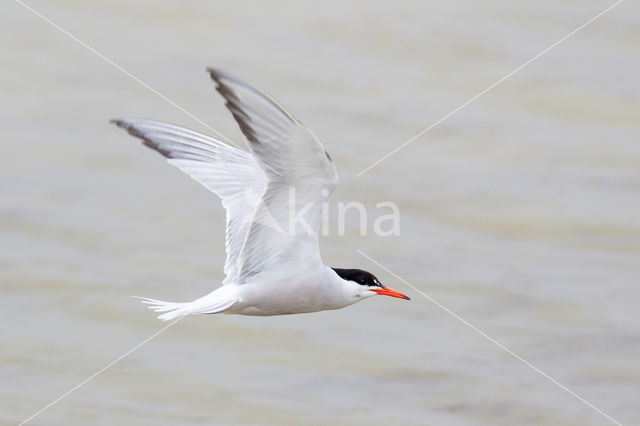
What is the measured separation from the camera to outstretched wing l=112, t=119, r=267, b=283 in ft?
19.2

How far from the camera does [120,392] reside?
25.5 feet

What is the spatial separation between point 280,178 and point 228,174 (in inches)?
26.4

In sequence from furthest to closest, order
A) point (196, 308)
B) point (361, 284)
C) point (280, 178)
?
point (361, 284), point (196, 308), point (280, 178)

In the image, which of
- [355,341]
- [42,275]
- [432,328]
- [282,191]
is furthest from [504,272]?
[282,191]

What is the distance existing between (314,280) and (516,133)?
16.3 ft

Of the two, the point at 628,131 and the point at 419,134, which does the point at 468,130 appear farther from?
the point at 628,131

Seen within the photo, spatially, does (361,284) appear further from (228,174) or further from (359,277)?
(228,174)

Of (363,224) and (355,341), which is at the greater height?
(363,224)

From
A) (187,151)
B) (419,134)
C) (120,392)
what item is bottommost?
(120,392)

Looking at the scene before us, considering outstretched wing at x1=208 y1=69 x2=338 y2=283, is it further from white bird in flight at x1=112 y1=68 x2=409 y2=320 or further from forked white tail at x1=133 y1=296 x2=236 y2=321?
forked white tail at x1=133 y1=296 x2=236 y2=321

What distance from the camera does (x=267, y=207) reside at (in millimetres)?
5504

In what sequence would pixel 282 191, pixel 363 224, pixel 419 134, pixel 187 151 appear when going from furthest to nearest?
pixel 419 134
pixel 363 224
pixel 187 151
pixel 282 191

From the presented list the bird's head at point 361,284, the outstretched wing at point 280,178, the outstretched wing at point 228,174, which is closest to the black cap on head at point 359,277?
the bird's head at point 361,284

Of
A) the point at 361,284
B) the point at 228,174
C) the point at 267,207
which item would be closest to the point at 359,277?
the point at 361,284
